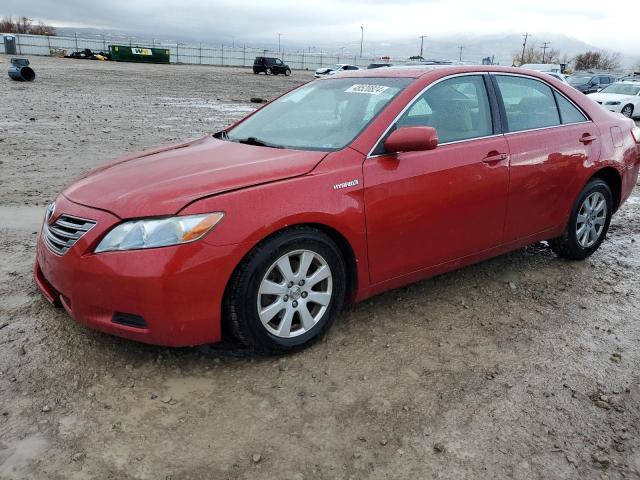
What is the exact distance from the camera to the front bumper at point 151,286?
106 inches

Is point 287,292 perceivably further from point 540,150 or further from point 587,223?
point 587,223

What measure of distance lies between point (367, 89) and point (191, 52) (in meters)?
67.1

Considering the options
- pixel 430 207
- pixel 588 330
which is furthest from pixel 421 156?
pixel 588 330

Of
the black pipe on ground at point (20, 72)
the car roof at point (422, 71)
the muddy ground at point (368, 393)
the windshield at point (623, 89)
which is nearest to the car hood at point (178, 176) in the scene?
the muddy ground at point (368, 393)

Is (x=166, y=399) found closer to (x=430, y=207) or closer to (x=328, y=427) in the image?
(x=328, y=427)

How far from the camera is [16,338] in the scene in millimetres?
3262

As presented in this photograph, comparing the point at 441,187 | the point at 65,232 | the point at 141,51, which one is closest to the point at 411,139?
the point at 441,187

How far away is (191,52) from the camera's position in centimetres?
6562

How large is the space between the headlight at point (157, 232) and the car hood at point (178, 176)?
6 cm

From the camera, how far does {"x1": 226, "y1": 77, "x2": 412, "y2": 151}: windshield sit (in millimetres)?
3529

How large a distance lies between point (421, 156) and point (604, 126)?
2.23 metres

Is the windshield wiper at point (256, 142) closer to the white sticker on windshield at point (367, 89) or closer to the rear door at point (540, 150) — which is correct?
the white sticker on windshield at point (367, 89)

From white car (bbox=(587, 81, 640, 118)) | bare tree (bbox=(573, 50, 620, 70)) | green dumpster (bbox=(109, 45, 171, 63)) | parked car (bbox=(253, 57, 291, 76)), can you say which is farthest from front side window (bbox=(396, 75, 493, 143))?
bare tree (bbox=(573, 50, 620, 70))

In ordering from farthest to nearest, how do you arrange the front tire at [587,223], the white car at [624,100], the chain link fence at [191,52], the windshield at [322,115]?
the chain link fence at [191,52]
the white car at [624,100]
the front tire at [587,223]
the windshield at [322,115]
